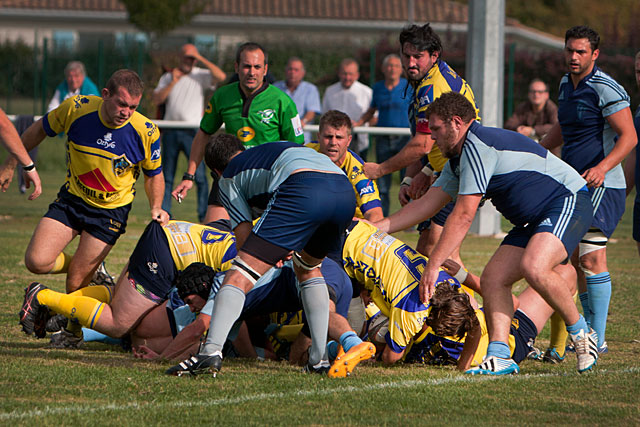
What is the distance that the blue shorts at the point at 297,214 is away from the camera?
16.8 ft

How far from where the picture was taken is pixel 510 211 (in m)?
5.57

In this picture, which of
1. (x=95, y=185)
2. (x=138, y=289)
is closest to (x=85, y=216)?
(x=95, y=185)

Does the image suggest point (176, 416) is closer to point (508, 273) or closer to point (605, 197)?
point (508, 273)

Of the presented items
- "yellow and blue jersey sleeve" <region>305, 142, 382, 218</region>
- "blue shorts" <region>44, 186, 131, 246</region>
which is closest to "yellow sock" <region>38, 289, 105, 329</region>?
"blue shorts" <region>44, 186, 131, 246</region>

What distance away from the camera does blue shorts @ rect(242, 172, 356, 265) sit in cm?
511

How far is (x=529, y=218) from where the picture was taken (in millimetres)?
5574

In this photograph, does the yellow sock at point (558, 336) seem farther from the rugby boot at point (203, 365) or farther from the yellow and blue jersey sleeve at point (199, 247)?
the rugby boot at point (203, 365)

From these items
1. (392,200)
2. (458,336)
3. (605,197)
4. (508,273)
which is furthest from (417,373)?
(392,200)

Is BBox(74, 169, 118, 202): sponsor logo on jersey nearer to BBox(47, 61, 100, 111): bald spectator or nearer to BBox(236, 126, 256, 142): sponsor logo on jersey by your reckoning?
BBox(236, 126, 256, 142): sponsor logo on jersey

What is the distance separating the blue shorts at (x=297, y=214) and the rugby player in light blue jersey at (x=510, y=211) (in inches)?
27.2

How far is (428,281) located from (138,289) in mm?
2014

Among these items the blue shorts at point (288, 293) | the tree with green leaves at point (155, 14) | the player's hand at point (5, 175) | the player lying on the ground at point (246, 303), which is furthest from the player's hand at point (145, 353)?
the tree with green leaves at point (155, 14)

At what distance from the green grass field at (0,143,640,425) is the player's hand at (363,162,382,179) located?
1843mm

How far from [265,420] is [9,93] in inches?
863
